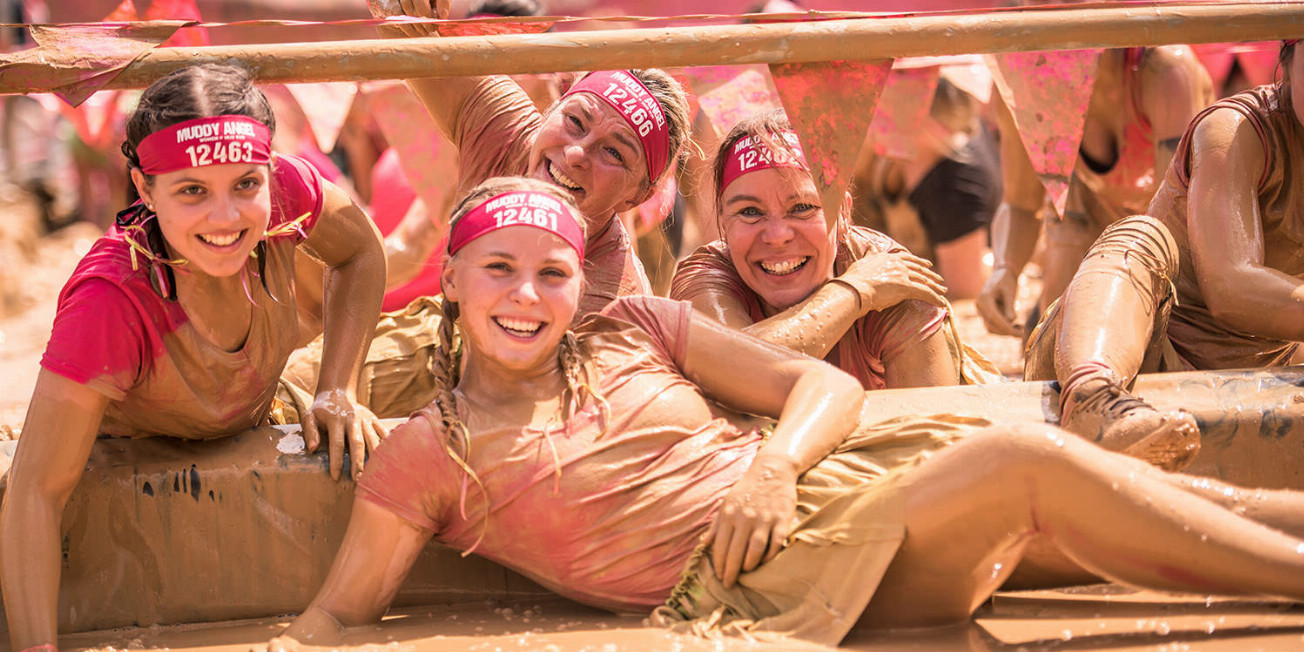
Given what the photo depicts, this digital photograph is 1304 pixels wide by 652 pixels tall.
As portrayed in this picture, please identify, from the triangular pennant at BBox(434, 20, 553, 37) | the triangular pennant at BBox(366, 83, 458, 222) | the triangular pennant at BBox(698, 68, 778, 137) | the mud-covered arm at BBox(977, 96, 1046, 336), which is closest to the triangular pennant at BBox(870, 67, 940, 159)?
the mud-covered arm at BBox(977, 96, 1046, 336)

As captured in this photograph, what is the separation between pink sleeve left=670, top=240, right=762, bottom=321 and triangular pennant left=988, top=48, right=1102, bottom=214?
3.11 ft

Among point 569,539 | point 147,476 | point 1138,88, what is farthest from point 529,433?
point 1138,88

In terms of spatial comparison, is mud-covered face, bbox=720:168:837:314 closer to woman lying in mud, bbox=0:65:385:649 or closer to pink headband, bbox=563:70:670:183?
pink headband, bbox=563:70:670:183

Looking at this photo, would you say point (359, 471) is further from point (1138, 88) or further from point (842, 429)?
point (1138, 88)

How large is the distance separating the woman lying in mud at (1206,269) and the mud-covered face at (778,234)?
28.2 inches

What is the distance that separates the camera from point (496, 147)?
424 centimetres

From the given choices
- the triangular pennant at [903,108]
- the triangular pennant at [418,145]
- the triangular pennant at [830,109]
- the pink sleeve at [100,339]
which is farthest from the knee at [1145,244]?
the triangular pennant at [418,145]

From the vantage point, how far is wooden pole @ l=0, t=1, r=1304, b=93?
330cm

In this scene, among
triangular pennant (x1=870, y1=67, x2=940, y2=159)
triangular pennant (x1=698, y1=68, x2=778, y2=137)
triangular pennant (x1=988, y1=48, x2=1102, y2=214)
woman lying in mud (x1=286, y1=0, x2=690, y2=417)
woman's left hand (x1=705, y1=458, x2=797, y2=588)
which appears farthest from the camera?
triangular pennant (x1=870, y1=67, x2=940, y2=159)

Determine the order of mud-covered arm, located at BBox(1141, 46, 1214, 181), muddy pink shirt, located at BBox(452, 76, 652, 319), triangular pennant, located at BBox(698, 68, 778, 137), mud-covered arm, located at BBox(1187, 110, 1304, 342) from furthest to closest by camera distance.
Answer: mud-covered arm, located at BBox(1141, 46, 1214, 181)
triangular pennant, located at BBox(698, 68, 778, 137)
muddy pink shirt, located at BBox(452, 76, 652, 319)
mud-covered arm, located at BBox(1187, 110, 1304, 342)

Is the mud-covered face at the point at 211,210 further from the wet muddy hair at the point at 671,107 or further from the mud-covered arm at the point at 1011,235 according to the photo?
the mud-covered arm at the point at 1011,235

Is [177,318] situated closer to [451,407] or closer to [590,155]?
[451,407]

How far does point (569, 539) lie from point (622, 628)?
24 centimetres

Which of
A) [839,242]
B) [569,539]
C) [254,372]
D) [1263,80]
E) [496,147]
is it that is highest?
[1263,80]
